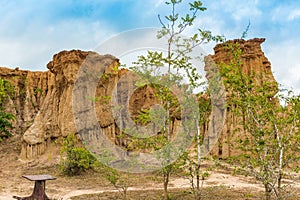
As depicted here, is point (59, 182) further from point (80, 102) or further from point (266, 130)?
point (266, 130)

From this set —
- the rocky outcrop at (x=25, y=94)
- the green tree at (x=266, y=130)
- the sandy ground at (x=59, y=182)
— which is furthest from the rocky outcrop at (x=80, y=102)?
the green tree at (x=266, y=130)

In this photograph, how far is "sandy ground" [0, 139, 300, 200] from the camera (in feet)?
37.8

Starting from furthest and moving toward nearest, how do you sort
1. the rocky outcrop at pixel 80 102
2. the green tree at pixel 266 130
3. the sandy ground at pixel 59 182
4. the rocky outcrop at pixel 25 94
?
1. the rocky outcrop at pixel 25 94
2. the rocky outcrop at pixel 80 102
3. the sandy ground at pixel 59 182
4. the green tree at pixel 266 130

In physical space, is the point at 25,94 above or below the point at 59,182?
above

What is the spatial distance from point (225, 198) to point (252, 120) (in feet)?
12.7

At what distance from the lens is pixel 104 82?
66.6 ft

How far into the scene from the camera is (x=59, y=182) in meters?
13.5

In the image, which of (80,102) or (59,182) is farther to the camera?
(80,102)

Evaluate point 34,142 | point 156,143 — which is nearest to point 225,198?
point 156,143

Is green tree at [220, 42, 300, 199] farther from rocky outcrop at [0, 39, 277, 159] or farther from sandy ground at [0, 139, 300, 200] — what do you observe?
rocky outcrop at [0, 39, 277, 159]

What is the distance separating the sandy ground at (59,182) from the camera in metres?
11.5

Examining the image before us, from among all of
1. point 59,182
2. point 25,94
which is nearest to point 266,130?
point 59,182

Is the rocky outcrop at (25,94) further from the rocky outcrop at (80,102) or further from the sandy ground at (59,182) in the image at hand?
the sandy ground at (59,182)

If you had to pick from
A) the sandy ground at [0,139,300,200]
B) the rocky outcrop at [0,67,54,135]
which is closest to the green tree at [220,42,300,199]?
the sandy ground at [0,139,300,200]
